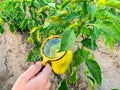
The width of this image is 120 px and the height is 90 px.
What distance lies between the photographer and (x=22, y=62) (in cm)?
229

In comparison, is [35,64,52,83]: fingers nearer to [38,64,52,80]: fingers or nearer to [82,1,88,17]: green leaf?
[38,64,52,80]: fingers

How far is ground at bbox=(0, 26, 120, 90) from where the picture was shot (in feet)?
6.74

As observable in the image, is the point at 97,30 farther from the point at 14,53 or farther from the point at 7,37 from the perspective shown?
the point at 7,37

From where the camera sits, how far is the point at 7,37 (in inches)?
100

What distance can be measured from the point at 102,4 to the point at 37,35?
478mm

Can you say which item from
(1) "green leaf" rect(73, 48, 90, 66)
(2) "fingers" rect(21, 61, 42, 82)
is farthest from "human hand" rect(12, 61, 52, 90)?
(1) "green leaf" rect(73, 48, 90, 66)

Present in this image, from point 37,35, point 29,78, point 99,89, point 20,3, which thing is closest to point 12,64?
point 20,3

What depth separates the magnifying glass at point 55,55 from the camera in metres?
1.10

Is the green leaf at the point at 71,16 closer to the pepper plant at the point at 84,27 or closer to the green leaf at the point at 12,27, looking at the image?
the pepper plant at the point at 84,27

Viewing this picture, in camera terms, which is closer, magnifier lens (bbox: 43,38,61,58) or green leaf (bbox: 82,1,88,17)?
green leaf (bbox: 82,1,88,17)

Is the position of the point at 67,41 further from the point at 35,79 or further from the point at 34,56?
the point at 34,56

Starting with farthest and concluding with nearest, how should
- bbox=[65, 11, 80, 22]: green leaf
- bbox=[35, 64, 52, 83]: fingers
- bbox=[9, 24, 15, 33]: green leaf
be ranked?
bbox=[9, 24, 15, 33]: green leaf, bbox=[35, 64, 52, 83]: fingers, bbox=[65, 11, 80, 22]: green leaf

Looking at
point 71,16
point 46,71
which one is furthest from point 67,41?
point 46,71

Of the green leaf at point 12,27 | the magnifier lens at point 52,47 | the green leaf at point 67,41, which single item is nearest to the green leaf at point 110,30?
the green leaf at point 67,41
